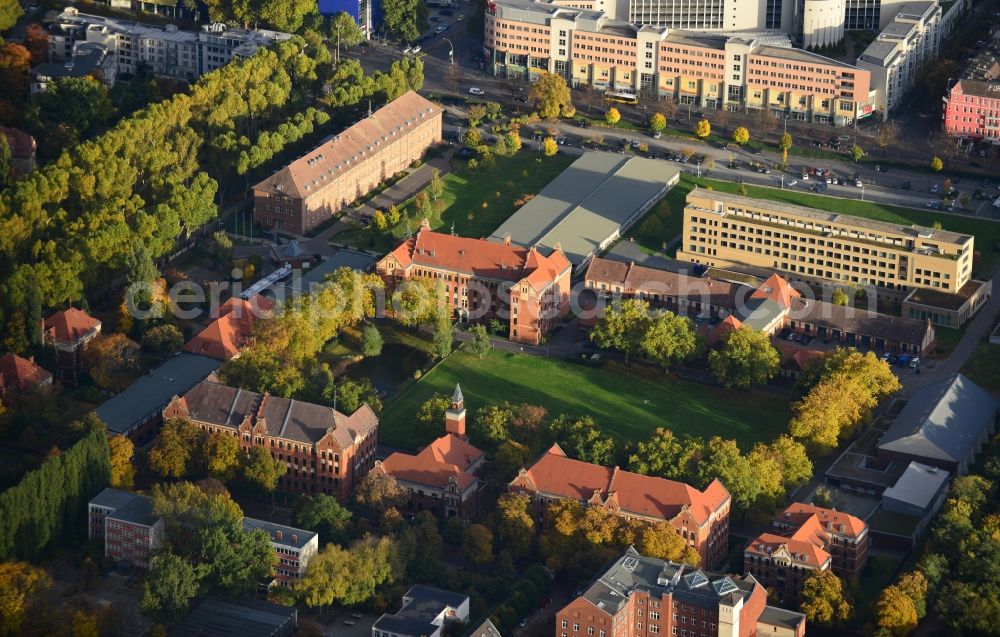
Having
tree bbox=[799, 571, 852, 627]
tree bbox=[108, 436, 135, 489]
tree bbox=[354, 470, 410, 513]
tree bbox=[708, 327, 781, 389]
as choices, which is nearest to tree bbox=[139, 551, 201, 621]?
tree bbox=[108, 436, 135, 489]

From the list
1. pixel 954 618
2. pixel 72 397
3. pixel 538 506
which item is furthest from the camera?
pixel 72 397

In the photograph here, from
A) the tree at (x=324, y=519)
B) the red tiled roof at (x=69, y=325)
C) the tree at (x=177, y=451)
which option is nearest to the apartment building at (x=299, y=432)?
the tree at (x=177, y=451)

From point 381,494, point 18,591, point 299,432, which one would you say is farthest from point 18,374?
point 381,494

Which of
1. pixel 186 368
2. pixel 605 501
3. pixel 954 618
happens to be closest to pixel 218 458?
pixel 186 368

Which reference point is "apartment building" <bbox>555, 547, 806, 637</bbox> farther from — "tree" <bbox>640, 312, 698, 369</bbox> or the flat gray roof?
the flat gray roof

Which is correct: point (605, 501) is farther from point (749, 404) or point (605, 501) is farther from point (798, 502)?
point (749, 404)

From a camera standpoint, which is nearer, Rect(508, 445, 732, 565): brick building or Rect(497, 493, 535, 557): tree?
Rect(508, 445, 732, 565): brick building

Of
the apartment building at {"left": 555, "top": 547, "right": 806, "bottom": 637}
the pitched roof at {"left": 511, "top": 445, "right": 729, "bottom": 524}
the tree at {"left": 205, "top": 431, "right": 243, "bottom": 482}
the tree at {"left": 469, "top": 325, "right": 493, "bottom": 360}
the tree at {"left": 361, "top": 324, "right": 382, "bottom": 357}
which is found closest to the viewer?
the apartment building at {"left": 555, "top": 547, "right": 806, "bottom": 637}
